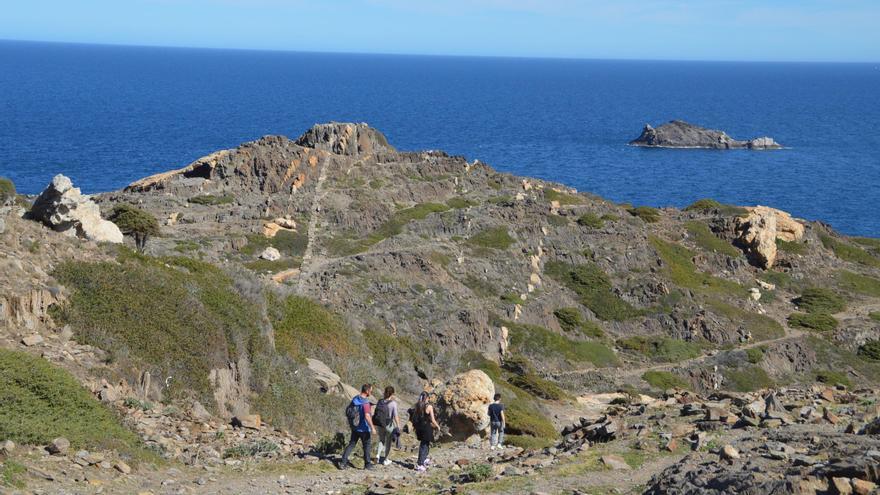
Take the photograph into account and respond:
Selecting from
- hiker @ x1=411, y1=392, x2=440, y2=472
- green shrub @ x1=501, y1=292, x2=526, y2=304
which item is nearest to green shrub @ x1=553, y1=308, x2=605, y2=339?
green shrub @ x1=501, y1=292, x2=526, y2=304

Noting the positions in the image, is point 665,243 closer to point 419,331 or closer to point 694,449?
point 419,331

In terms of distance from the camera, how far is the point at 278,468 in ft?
66.7

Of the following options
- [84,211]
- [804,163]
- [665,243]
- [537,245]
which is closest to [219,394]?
[84,211]

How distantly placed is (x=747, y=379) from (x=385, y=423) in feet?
131

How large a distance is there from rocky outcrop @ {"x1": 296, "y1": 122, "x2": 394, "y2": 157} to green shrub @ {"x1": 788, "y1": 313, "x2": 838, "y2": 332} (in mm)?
41295

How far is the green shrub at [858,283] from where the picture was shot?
252ft

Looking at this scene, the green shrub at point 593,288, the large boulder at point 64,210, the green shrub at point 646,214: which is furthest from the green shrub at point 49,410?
the green shrub at point 646,214

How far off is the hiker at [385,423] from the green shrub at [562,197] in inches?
2433

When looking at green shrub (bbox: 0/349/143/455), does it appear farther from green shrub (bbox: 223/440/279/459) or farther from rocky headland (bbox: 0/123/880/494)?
green shrub (bbox: 223/440/279/459)

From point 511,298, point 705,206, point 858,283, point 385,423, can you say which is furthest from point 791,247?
point 385,423

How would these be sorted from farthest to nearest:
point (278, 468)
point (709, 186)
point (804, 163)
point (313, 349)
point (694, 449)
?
point (804, 163) < point (709, 186) < point (313, 349) < point (694, 449) < point (278, 468)

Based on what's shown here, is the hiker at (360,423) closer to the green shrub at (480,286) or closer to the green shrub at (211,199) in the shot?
the green shrub at (480,286)

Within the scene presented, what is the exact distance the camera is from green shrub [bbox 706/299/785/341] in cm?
6406

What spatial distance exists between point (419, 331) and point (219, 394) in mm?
27613
